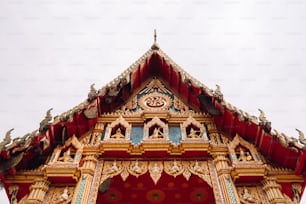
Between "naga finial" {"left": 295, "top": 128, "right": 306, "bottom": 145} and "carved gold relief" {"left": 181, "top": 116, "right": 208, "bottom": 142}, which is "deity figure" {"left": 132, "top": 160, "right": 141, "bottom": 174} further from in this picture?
"naga finial" {"left": 295, "top": 128, "right": 306, "bottom": 145}

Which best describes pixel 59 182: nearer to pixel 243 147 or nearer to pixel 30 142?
pixel 30 142

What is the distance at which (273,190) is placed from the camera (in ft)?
22.1

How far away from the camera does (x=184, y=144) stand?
25.8 feet

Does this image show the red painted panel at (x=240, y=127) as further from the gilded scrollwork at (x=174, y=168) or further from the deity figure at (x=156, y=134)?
the deity figure at (x=156, y=134)

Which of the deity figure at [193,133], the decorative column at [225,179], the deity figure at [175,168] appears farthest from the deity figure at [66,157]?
the decorative column at [225,179]

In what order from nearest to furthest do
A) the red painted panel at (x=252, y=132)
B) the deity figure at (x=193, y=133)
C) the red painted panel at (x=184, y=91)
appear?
the red painted panel at (x=252, y=132) → the deity figure at (x=193, y=133) → the red painted panel at (x=184, y=91)

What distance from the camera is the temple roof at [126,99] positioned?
23.0 feet

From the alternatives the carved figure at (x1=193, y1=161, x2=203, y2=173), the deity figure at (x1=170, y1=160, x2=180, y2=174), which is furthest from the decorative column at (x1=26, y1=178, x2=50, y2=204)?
the carved figure at (x1=193, y1=161, x2=203, y2=173)

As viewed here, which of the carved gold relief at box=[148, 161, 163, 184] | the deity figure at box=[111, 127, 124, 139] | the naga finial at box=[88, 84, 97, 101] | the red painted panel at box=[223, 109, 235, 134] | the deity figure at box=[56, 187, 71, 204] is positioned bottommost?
the deity figure at box=[56, 187, 71, 204]

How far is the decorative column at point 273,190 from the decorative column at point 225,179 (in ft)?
2.06

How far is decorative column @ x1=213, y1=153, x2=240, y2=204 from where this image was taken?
21.5 ft

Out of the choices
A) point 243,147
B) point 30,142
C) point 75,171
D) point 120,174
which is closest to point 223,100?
point 243,147

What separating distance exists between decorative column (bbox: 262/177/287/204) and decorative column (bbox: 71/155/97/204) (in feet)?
11.5

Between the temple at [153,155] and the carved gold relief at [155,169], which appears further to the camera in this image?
the carved gold relief at [155,169]
